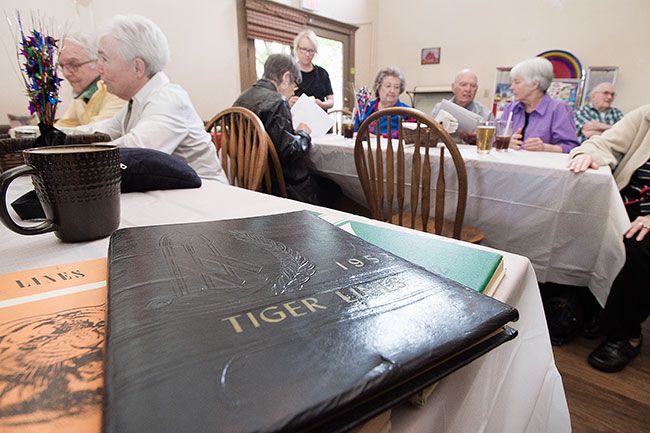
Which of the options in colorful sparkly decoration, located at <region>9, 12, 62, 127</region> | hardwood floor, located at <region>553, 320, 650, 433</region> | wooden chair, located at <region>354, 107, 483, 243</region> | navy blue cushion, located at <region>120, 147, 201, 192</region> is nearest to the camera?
colorful sparkly decoration, located at <region>9, 12, 62, 127</region>

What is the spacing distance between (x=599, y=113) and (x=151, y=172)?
450cm

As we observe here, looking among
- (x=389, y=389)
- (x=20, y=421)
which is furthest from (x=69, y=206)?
(x=389, y=389)

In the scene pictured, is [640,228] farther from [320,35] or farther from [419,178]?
[320,35]

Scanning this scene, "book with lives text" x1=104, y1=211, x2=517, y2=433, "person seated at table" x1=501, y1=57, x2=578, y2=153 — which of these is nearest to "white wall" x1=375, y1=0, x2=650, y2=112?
"person seated at table" x1=501, y1=57, x2=578, y2=153

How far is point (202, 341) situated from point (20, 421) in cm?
8

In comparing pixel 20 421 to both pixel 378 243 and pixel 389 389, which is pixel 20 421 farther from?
pixel 378 243

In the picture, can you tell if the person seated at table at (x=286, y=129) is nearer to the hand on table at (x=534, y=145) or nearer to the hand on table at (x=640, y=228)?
the hand on table at (x=534, y=145)

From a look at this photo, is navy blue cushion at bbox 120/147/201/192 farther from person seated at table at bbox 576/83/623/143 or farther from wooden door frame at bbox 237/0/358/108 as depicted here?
person seated at table at bbox 576/83/623/143

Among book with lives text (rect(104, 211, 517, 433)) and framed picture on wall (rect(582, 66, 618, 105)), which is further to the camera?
framed picture on wall (rect(582, 66, 618, 105))

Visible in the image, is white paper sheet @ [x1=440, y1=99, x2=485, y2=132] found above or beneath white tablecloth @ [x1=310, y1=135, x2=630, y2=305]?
above

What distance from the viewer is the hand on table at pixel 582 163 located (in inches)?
44.2

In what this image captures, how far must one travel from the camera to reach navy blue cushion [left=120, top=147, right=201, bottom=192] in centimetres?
70

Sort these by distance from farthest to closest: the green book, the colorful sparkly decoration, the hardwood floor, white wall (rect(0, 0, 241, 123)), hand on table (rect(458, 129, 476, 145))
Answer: white wall (rect(0, 0, 241, 123)) → hand on table (rect(458, 129, 476, 145)) → the hardwood floor → the colorful sparkly decoration → the green book

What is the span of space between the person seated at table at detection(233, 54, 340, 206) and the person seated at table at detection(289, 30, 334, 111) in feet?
4.41
